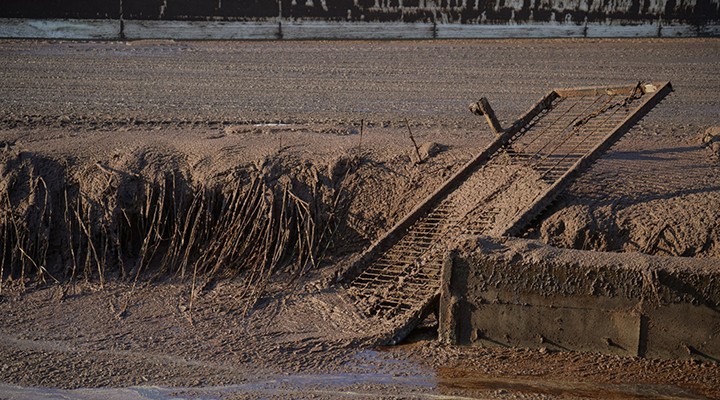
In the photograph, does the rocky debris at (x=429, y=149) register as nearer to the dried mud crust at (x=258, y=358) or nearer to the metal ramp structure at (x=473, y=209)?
the metal ramp structure at (x=473, y=209)

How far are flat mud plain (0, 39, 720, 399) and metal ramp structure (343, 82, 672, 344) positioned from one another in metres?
0.24

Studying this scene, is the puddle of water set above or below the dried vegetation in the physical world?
below

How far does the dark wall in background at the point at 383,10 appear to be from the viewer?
14.6 m

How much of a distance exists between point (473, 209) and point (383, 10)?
775 centimetres

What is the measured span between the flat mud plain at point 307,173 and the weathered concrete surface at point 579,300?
0.13 meters

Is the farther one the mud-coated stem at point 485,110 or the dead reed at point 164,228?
the dead reed at point 164,228

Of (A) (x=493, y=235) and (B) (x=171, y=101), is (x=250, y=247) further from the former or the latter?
(B) (x=171, y=101)

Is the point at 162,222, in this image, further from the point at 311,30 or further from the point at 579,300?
the point at 311,30

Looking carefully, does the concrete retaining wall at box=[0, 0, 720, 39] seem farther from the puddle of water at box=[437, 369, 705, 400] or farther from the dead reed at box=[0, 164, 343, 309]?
the puddle of water at box=[437, 369, 705, 400]

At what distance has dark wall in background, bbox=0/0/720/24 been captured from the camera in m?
14.6

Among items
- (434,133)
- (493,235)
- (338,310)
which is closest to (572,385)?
(493,235)

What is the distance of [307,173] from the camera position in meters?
8.27

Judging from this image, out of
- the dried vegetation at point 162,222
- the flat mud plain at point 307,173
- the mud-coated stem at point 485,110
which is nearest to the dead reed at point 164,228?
the dried vegetation at point 162,222

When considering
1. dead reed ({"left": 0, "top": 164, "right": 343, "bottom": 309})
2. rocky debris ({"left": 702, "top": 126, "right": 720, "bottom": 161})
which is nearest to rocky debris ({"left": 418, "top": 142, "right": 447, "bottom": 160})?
dead reed ({"left": 0, "top": 164, "right": 343, "bottom": 309})
